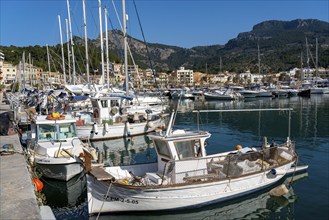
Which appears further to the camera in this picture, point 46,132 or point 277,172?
point 46,132

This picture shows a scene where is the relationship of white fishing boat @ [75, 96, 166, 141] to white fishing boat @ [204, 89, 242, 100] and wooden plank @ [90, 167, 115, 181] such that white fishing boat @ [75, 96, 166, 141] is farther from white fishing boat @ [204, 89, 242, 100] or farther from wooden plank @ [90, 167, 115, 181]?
white fishing boat @ [204, 89, 242, 100]

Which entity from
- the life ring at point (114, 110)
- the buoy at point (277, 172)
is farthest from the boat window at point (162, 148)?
the life ring at point (114, 110)

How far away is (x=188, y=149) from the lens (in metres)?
12.5

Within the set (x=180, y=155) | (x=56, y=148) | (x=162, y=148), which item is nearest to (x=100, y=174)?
(x=162, y=148)

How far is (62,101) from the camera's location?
35812mm

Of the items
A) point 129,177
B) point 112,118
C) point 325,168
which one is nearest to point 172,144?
point 129,177

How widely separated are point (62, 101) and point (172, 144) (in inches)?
1030

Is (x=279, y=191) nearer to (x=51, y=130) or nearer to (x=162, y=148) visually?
(x=162, y=148)

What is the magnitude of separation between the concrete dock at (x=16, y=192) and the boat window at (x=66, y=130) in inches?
146

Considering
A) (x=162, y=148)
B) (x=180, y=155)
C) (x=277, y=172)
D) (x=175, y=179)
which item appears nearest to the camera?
(x=175, y=179)

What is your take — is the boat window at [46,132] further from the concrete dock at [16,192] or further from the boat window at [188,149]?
the boat window at [188,149]

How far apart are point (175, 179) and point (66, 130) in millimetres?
7420

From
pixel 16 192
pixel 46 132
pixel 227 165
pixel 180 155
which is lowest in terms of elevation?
pixel 227 165

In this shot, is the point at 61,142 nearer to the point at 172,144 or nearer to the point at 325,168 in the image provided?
the point at 172,144
